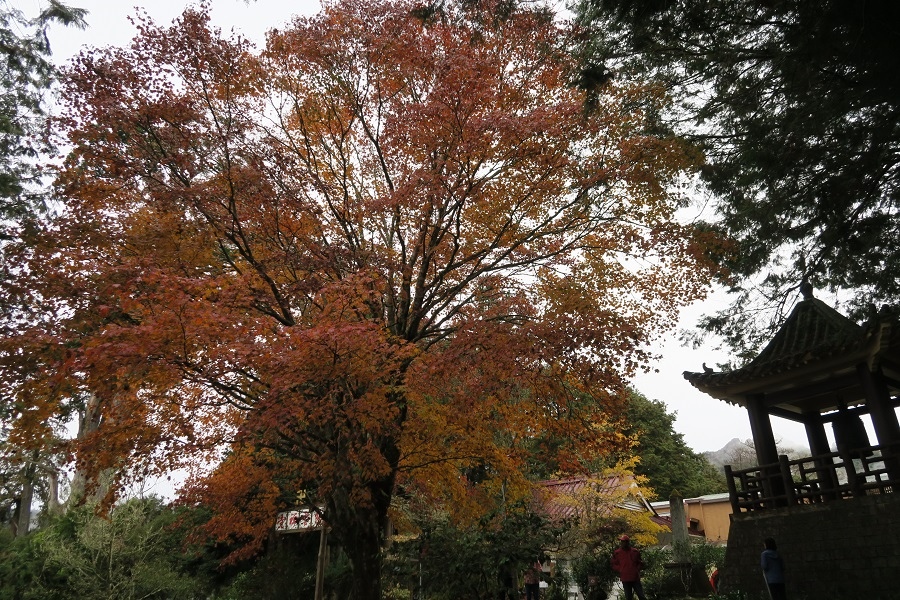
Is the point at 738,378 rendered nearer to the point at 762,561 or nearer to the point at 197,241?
the point at 762,561

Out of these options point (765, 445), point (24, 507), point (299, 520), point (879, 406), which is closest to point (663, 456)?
point (765, 445)

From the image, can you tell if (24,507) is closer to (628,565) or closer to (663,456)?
(628,565)

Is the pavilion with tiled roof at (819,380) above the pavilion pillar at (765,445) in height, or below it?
above

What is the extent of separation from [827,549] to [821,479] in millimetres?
1228

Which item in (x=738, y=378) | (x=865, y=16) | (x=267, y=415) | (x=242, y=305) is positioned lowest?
(x=267, y=415)

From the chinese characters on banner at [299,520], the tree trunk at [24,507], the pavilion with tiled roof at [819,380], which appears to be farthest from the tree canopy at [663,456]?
the tree trunk at [24,507]

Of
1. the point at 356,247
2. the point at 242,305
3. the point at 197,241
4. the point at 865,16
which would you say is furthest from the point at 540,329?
the point at 197,241

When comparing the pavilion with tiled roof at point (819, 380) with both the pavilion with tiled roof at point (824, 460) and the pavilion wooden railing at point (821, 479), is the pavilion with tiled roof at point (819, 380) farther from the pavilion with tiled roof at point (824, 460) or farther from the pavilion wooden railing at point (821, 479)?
the pavilion wooden railing at point (821, 479)

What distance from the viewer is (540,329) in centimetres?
752

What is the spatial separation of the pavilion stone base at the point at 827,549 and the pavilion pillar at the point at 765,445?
467mm

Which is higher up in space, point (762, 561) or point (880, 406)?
point (880, 406)

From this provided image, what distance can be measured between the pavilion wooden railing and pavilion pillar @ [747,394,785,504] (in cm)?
1

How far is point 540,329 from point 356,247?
339 cm

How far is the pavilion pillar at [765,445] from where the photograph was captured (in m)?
9.07
